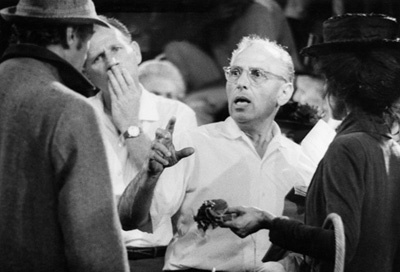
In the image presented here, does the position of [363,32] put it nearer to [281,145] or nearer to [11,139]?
[281,145]

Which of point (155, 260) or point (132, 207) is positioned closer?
point (132, 207)

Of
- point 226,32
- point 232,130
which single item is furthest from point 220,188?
point 226,32

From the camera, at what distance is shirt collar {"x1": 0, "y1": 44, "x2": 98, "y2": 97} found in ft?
8.72

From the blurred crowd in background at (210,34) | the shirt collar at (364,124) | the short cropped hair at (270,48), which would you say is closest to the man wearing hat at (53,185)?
the shirt collar at (364,124)

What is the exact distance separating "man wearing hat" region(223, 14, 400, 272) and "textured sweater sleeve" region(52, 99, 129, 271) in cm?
83

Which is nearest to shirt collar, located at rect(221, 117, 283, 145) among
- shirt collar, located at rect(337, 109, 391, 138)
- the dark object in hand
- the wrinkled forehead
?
the wrinkled forehead

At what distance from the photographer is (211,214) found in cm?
340

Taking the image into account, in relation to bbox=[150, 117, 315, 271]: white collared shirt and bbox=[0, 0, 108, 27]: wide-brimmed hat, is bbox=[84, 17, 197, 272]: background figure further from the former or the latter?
bbox=[0, 0, 108, 27]: wide-brimmed hat

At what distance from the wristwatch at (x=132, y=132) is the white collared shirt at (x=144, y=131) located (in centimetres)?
6

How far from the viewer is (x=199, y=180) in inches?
154

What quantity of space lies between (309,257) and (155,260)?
1204mm

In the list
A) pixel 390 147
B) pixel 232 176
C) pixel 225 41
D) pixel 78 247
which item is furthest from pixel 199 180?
pixel 225 41

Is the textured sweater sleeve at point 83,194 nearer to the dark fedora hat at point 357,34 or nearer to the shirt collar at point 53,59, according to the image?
the shirt collar at point 53,59

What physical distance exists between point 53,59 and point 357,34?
1322mm
